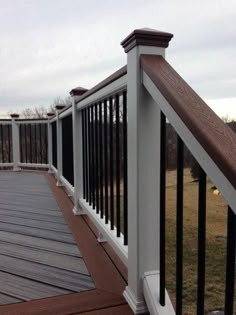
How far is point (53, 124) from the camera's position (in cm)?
578

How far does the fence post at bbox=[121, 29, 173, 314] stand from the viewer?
129cm

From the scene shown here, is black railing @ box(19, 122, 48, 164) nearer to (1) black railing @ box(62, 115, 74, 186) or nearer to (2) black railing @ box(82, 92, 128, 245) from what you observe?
(1) black railing @ box(62, 115, 74, 186)

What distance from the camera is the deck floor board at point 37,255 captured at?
62.5 inches

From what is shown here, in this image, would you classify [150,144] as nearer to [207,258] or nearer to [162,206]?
[162,206]

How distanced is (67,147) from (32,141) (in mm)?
3381

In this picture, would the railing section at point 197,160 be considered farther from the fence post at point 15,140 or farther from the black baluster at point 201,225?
the fence post at point 15,140

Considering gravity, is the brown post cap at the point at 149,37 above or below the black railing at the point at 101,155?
above

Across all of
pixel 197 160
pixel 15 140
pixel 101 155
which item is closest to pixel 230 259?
pixel 197 160

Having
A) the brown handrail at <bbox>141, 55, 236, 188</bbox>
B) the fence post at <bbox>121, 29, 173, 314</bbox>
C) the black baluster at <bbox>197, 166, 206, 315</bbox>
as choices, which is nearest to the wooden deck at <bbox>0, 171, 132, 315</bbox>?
the fence post at <bbox>121, 29, 173, 314</bbox>

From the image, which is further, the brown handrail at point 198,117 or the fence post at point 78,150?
the fence post at point 78,150

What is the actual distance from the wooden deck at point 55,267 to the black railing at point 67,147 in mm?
764

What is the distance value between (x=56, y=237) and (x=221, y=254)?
2.21 meters

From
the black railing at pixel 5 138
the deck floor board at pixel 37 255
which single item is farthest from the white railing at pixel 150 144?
the black railing at pixel 5 138

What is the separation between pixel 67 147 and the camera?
13.0ft
